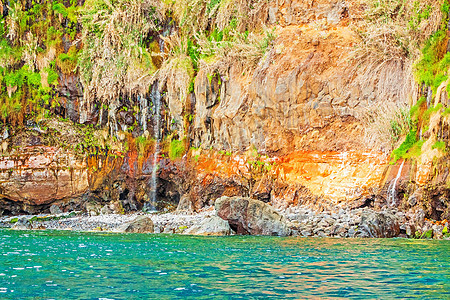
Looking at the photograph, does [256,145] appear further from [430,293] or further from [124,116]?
[430,293]

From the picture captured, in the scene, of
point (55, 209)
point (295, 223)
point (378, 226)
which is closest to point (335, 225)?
point (378, 226)

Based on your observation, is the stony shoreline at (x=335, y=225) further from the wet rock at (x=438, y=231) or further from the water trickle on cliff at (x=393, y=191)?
the water trickle on cliff at (x=393, y=191)

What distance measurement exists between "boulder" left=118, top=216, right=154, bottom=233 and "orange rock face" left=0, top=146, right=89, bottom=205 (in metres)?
8.95

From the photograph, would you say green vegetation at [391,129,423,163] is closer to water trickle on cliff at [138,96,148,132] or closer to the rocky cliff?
the rocky cliff

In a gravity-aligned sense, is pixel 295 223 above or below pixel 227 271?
below

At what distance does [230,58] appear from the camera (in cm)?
2167

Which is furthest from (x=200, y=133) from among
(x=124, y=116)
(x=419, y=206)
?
(x=419, y=206)

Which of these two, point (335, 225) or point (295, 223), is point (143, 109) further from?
point (335, 225)

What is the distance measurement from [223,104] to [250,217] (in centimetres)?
791

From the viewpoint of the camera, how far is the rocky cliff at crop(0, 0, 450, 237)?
54.7 ft

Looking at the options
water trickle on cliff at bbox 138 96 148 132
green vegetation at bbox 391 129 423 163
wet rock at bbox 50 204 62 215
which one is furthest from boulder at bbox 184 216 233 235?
wet rock at bbox 50 204 62 215

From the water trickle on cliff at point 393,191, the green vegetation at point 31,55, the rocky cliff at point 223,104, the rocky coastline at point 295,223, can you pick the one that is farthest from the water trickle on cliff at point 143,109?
the water trickle on cliff at point 393,191

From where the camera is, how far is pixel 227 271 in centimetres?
717

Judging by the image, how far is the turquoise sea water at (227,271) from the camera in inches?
219
